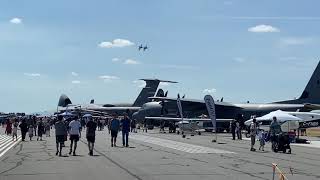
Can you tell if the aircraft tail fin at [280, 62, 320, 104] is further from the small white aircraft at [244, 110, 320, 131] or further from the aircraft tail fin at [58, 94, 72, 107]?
the aircraft tail fin at [58, 94, 72, 107]

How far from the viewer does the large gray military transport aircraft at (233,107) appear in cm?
5694

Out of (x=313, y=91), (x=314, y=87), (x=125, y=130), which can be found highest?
(x=314, y=87)

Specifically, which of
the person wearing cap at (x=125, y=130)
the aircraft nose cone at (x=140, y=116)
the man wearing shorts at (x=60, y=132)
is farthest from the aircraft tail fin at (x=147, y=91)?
the man wearing shorts at (x=60, y=132)

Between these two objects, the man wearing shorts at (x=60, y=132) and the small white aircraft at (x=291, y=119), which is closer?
the man wearing shorts at (x=60, y=132)

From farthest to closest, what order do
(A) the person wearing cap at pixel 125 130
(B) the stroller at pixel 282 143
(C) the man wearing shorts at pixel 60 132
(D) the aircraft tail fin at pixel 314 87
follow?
(D) the aircraft tail fin at pixel 314 87 < (A) the person wearing cap at pixel 125 130 < (B) the stroller at pixel 282 143 < (C) the man wearing shorts at pixel 60 132

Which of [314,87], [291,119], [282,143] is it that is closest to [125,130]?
[282,143]

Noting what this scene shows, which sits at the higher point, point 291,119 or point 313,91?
point 313,91

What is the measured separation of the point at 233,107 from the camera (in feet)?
198

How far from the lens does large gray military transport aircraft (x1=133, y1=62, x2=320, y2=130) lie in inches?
2242

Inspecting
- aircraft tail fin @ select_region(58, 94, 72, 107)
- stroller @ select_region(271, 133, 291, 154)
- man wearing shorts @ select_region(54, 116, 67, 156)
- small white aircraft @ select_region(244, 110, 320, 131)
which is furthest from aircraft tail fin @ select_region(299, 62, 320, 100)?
aircraft tail fin @ select_region(58, 94, 72, 107)

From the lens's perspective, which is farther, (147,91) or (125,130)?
(147,91)

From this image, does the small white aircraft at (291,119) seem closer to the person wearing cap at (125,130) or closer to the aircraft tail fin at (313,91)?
the aircraft tail fin at (313,91)

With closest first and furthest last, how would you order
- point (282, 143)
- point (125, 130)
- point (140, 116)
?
point (282, 143), point (125, 130), point (140, 116)

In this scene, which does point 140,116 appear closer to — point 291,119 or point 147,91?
point 291,119
